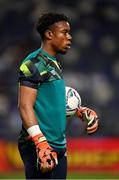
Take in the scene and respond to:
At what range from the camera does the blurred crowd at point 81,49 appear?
1232cm

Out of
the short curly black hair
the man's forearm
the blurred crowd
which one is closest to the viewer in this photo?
the man's forearm

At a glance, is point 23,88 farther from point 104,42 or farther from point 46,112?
point 104,42

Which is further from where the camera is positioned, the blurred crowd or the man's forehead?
the blurred crowd

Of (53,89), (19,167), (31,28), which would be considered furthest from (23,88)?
(31,28)

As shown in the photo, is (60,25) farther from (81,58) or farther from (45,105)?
(81,58)

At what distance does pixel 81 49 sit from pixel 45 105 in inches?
370

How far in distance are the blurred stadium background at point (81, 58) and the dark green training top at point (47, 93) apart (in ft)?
22.6

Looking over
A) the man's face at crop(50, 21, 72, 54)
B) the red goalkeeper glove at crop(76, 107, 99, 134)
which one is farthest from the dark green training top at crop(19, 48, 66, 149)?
the red goalkeeper glove at crop(76, 107, 99, 134)

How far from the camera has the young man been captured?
361 cm

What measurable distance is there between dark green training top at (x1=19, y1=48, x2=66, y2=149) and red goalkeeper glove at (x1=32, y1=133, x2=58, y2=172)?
0.55 ft

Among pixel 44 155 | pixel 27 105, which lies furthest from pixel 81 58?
pixel 44 155

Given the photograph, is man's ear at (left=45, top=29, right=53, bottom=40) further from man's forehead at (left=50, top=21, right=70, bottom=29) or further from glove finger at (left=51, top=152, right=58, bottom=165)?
glove finger at (left=51, top=152, right=58, bottom=165)

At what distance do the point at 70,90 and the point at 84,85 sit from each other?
813 cm

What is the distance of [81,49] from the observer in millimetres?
13070
